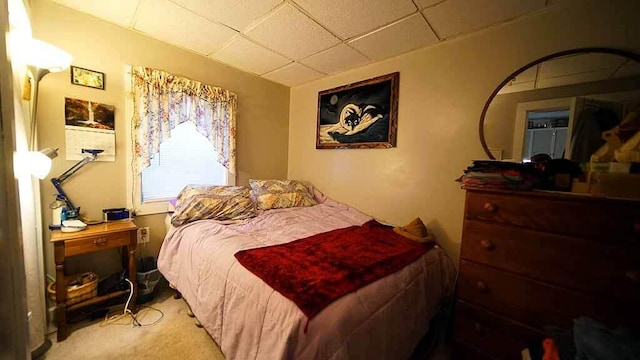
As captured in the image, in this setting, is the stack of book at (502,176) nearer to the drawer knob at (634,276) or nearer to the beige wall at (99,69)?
the drawer knob at (634,276)

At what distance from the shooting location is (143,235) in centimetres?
209

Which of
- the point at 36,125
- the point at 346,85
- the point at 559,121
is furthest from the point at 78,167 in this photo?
the point at 559,121

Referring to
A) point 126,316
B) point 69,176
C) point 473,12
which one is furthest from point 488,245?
point 69,176

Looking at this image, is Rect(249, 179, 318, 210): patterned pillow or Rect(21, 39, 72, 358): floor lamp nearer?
Rect(21, 39, 72, 358): floor lamp

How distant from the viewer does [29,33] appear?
1.49 meters

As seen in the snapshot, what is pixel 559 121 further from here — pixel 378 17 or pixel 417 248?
pixel 378 17

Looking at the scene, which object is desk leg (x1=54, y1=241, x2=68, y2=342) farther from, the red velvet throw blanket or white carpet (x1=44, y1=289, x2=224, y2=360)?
the red velvet throw blanket

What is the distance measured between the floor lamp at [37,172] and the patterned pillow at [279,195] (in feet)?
5.11

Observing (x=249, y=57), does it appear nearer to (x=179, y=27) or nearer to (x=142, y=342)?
(x=179, y=27)

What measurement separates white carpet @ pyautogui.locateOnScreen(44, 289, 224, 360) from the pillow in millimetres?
771

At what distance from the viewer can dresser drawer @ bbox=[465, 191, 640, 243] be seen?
3.12 feet

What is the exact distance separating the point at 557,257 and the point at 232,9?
98.8 inches

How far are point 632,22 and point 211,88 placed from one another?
3219mm

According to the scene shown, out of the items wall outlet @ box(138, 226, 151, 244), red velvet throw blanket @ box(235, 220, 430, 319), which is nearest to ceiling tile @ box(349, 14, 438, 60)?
red velvet throw blanket @ box(235, 220, 430, 319)
